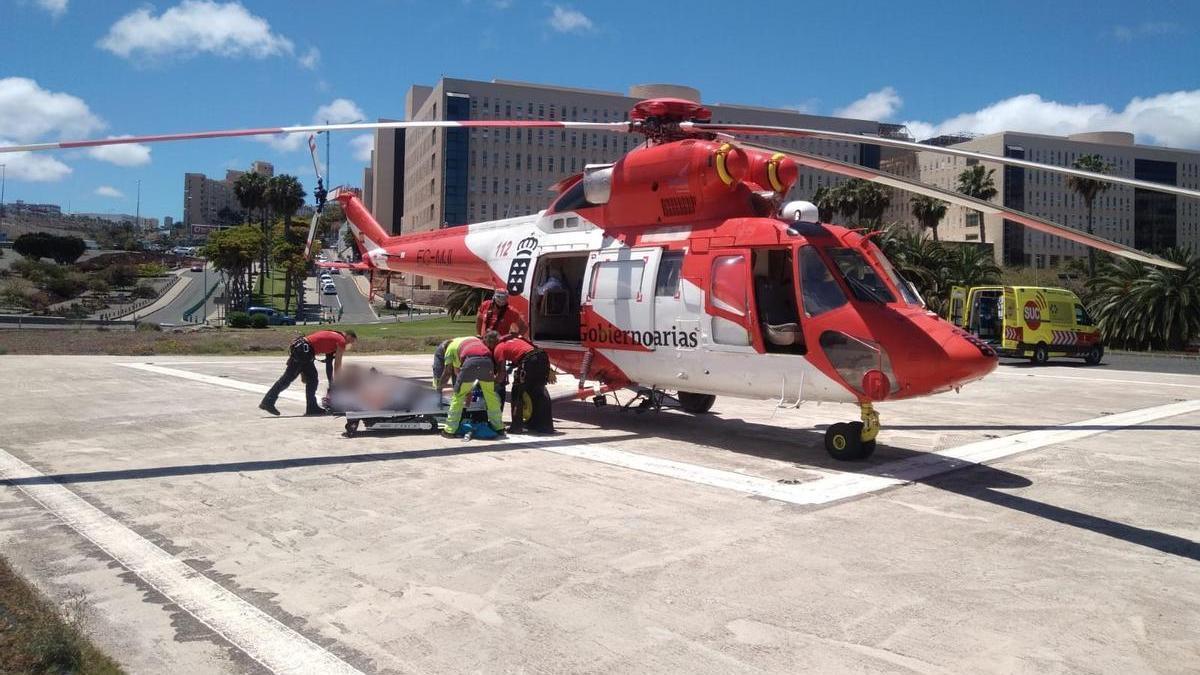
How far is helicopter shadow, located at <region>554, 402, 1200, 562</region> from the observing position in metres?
6.79

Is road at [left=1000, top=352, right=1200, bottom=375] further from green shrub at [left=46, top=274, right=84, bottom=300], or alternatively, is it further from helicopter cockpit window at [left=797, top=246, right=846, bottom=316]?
green shrub at [left=46, top=274, right=84, bottom=300]

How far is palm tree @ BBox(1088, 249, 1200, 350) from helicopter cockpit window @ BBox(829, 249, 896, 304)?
3663cm

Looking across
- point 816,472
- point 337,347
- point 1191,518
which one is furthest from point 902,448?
point 337,347

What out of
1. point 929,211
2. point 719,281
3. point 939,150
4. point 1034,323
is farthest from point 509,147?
point 939,150

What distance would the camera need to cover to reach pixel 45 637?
12.7ft

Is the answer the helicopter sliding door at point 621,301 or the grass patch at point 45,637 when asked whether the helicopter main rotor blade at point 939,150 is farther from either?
the grass patch at point 45,637

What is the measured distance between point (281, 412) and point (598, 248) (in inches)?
221

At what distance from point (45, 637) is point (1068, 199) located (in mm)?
112737

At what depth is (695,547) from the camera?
19.7ft

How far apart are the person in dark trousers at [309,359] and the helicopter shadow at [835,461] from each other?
11.8 ft

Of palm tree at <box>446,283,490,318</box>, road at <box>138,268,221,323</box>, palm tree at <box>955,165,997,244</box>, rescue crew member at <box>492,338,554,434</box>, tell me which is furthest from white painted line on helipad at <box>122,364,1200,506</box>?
road at <box>138,268,221,323</box>

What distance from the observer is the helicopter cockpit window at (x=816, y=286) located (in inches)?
354

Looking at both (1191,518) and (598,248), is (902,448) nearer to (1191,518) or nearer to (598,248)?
(1191,518)

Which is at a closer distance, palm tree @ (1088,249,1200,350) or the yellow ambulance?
the yellow ambulance
